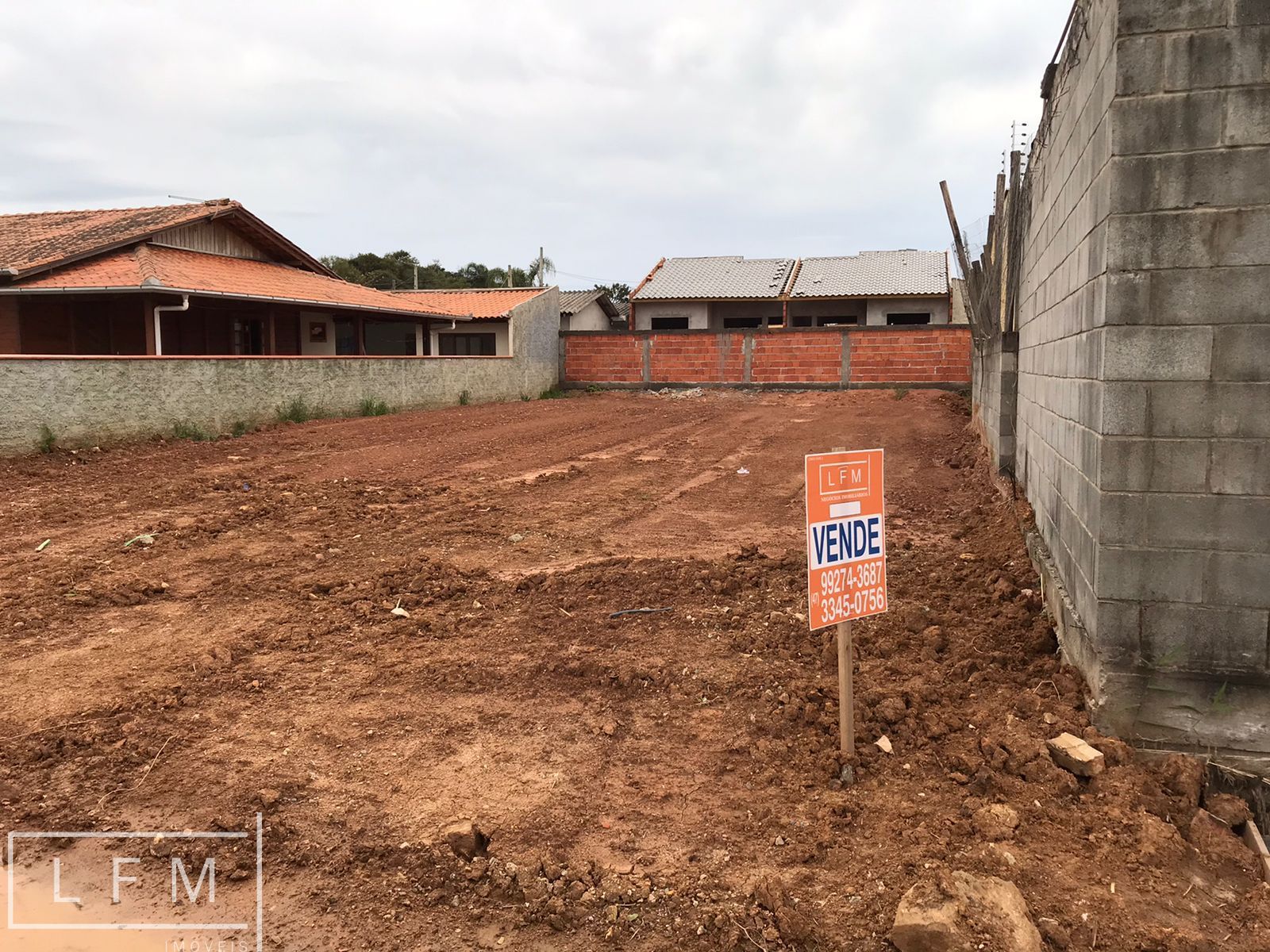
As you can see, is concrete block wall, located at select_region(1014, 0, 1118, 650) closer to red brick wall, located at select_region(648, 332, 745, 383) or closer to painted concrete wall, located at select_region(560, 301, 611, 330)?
red brick wall, located at select_region(648, 332, 745, 383)

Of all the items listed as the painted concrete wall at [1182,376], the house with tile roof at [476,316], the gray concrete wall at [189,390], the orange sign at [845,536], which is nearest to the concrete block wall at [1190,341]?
the painted concrete wall at [1182,376]

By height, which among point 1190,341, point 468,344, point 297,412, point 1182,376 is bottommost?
point 297,412

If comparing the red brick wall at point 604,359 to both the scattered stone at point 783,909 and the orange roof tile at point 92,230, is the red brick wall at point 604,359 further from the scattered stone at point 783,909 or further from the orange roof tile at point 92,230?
the scattered stone at point 783,909

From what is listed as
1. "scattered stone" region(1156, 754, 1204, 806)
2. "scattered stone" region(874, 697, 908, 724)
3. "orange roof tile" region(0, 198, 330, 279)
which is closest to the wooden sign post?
"scattered stone" region(874, 697, 908, 724)

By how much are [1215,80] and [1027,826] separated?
3.01 metres

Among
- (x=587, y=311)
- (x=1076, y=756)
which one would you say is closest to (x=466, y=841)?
(x=1076, y=756)

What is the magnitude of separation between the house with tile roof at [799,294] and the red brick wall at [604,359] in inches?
301

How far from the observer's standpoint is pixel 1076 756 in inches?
142

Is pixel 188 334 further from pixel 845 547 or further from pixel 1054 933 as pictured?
pixel 1054 933

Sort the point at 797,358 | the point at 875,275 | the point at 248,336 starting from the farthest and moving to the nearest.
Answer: the point at 875,275 → the point at 797,358 → the point at 248,336

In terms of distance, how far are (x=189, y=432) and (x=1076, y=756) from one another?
14657 mm

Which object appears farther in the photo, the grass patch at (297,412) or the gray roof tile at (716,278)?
the gray roof tile at (716,278)

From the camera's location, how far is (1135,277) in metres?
3.60

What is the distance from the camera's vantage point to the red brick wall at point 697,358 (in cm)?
2908
